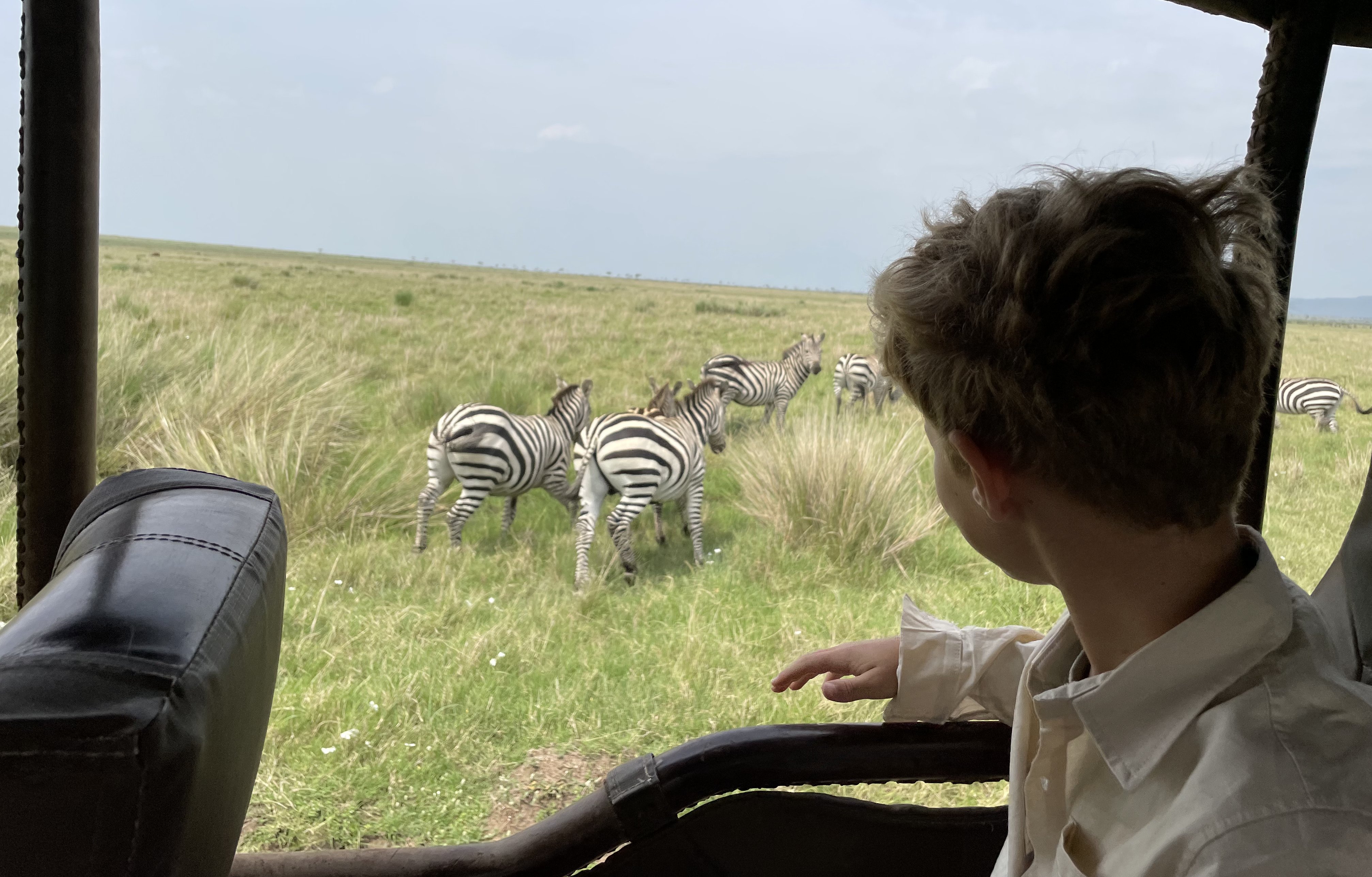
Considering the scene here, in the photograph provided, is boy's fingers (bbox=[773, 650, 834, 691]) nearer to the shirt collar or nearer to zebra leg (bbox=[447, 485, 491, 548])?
the shirt collar

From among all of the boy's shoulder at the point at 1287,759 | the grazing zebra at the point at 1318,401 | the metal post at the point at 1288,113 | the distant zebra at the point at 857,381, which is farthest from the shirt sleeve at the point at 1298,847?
the distant zebra at the point at 857,381

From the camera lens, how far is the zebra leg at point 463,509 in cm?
290

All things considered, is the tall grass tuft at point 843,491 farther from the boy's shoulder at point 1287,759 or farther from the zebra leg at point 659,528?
the boy's shoulder at point 1287,759

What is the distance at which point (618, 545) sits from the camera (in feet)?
9.12

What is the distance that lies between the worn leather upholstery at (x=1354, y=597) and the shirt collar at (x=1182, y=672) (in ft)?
0.70

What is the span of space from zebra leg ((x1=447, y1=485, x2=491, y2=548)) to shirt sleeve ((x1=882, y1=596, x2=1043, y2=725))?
2.14 metres

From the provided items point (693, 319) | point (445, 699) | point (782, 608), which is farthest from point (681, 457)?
point (693, 319)

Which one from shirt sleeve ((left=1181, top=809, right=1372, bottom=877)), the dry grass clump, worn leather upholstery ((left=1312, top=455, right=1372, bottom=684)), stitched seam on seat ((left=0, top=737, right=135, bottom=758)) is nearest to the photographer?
stitched seam on seat ((left=0, top=737, right=135, bottom=758))

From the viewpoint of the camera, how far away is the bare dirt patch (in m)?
1.63

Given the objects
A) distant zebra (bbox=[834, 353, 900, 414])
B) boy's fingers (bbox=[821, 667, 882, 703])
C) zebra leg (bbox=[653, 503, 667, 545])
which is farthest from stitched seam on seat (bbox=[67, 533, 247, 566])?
distant zebra (bbox=[834, 353, 900, 414])

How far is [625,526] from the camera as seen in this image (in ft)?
9.22

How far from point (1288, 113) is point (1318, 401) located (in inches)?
100

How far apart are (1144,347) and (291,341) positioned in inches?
164

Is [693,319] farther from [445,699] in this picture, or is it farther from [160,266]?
[445,699]
